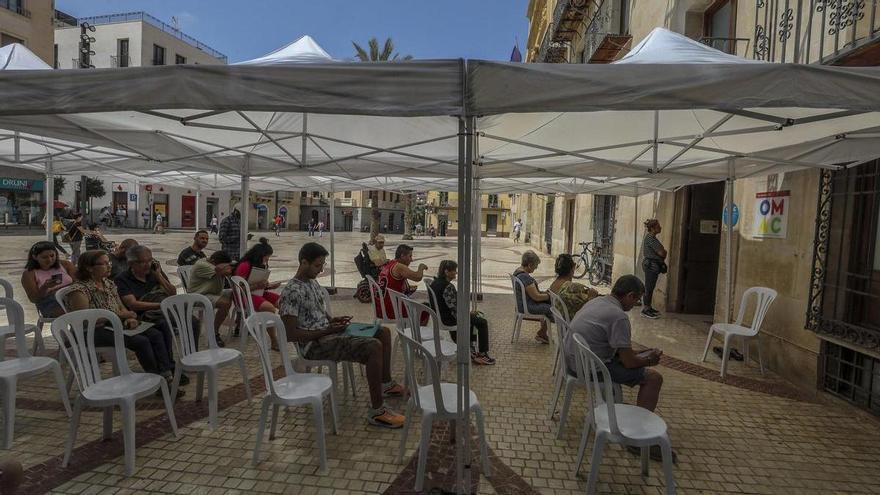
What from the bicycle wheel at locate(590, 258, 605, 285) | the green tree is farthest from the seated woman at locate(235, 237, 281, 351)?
the green tree

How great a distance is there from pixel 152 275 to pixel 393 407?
9.43 ft

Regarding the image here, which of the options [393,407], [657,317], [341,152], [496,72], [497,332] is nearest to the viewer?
[496,72]

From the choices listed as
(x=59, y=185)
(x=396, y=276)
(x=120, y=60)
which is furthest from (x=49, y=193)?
(x=120, y=60)

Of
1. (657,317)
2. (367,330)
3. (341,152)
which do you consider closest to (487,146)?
(341,152)

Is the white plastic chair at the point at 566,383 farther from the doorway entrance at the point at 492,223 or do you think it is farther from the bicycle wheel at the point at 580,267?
the doorway entrance at the point at 492,223

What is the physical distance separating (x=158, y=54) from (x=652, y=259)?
127 feet

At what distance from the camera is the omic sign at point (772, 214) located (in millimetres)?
5359

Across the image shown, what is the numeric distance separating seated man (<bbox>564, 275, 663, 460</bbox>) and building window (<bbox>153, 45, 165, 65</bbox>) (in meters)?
39.7

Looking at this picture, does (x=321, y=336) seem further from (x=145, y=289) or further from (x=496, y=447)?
(x=145, y=289)

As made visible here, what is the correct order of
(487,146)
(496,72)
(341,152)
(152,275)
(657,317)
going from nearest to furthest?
(496,72) → (152,275) → (487,146) → (341,152) → (657,317)

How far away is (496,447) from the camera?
3.42 meters

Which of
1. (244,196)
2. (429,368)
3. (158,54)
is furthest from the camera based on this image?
(158,54)

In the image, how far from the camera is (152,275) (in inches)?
189

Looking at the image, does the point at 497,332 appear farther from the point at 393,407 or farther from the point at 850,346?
the point at 850,346
